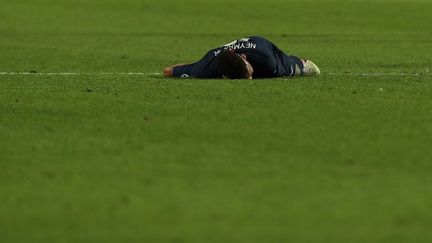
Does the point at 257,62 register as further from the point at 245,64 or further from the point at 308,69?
the point at 308,69

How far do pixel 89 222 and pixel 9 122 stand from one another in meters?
4.00

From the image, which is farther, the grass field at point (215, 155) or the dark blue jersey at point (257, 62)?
the dark blue jersey at point (257, 62)

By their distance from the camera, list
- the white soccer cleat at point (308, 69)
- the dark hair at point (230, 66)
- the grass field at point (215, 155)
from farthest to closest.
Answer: the white soccer cleat at point (308, 69) → the dark hair at point (230, 66) → the grass field at point (215, 155)

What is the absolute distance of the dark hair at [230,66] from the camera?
1396cm

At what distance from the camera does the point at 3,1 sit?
33312mm

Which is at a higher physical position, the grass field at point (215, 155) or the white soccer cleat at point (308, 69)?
A: the grass field at point (215, 155)

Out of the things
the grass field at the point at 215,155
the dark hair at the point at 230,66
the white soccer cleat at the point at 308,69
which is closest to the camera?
the grass field at the point at 215,155

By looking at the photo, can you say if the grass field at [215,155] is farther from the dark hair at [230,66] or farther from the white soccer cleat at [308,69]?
the dark hair at [230,66]

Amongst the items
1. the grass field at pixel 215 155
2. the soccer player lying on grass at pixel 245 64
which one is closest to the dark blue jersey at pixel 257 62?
the soccer player lying on grass at pixel 245 64

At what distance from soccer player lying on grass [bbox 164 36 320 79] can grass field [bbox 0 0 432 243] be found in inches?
14.5

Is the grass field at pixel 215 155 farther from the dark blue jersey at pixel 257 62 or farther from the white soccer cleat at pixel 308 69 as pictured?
the dark blue jersey at pixel 257 62

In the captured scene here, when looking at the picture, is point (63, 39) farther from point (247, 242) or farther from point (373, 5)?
point (247, 242)

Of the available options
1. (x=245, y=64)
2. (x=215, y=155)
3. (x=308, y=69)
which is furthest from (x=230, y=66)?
(x=215, y=155)

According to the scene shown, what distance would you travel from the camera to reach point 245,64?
14031 millimetres
